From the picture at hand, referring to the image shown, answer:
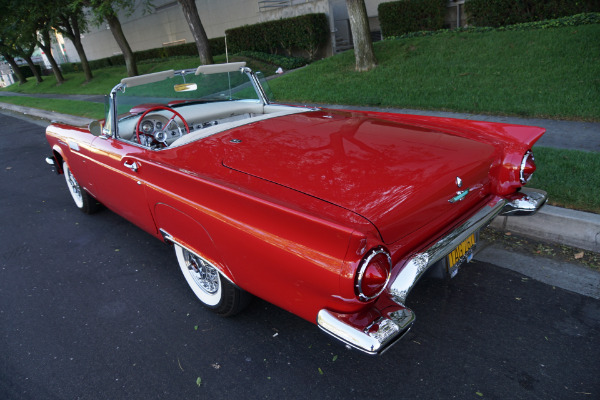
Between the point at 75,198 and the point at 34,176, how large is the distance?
2.38m

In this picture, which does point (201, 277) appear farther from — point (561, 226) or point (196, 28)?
point (196, 28)

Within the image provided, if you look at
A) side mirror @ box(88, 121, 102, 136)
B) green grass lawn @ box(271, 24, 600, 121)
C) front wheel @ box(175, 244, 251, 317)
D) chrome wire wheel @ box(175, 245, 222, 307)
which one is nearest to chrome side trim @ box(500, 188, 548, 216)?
front wheel @ box(175, 244, 251, 317)

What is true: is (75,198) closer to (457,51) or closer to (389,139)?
(389,139)

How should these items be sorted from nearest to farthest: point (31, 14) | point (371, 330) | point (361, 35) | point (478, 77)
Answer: point (371, 330) < point (478, 77) < point (361, 35) < point (31, 14)

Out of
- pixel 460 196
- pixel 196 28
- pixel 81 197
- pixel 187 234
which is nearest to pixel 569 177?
pixel 460 196

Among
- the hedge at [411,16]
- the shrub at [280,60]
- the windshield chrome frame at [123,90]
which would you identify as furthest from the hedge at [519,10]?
the windshield chrome frame at [123,90]

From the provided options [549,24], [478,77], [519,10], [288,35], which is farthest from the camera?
[288,35]

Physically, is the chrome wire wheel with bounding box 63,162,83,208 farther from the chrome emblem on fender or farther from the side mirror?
the chrome emblem on fender

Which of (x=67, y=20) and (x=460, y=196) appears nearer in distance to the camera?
(x=460, y=196)

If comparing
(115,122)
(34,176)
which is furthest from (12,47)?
(115,122)

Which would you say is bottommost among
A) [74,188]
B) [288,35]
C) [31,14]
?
[74,188]

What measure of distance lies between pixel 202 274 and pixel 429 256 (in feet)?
5.24

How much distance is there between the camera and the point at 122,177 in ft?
10.6

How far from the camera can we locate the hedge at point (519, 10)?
964 centimetres
